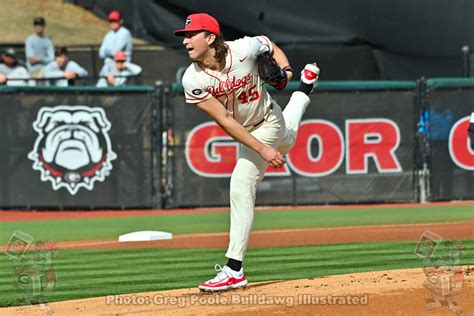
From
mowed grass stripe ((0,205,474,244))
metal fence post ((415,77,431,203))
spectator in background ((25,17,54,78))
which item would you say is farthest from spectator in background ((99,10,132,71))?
metal fence post ((415,77,431,203))

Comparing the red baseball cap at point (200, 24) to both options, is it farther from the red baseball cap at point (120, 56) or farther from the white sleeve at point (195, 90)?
the red baseball cap at point (120, 56)

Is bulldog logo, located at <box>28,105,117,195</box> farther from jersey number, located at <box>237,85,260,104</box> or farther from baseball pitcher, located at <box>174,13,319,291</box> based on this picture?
jersey number, located at <box>237,85,260,104</box>

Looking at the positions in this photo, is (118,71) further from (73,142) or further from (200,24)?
(200,24)

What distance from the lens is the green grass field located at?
945 centimetres

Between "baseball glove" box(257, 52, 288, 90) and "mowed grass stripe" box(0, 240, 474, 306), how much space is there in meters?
2.07

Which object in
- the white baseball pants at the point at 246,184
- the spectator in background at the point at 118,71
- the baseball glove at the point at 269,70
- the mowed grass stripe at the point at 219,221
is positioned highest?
the spectator in background at the point at 118,71

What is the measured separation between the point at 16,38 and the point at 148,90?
1135 centimetres

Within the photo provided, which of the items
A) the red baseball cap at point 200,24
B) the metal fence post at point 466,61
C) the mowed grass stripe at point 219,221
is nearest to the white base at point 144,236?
the mowed grass stripe at point 219,221

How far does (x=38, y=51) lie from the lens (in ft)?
64.6

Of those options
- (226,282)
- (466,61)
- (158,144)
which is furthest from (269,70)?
(466,61)

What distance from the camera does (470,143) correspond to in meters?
16.6

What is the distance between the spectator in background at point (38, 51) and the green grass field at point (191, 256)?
4.66 meters

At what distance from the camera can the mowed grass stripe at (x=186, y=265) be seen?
921 centimetres

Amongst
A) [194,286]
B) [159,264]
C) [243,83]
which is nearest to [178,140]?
[159,264]
